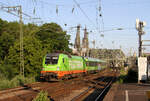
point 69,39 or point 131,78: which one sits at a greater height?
point 69,39

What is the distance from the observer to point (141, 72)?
2066 centimetres

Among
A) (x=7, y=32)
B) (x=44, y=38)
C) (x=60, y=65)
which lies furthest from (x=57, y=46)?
(x=60, y=65)

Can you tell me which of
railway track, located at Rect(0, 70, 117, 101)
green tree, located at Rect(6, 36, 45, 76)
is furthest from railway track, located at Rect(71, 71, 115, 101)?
green tree, located at Rect(6, 36, 45, 76)

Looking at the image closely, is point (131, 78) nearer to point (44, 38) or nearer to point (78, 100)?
point (78, 100)

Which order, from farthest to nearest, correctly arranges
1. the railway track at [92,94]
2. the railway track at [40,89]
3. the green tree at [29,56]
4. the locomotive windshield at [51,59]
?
the green tree at [29,56] → the locomotive windshield at [51,59] → the railway track at [92,94] → the railway track at [40,89]

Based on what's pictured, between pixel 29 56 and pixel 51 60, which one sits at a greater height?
pixel 29 56

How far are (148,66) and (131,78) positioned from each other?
350cm

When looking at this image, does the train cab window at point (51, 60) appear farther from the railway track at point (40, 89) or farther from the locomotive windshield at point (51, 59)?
the railway track at point (40, 89)

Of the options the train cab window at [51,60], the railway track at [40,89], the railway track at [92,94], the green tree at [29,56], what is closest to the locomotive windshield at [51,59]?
the train cab window at [51,60]

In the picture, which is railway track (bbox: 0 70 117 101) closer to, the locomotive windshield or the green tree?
the locomotive windshield

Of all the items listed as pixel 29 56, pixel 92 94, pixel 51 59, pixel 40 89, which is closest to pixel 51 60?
pixel 51 59

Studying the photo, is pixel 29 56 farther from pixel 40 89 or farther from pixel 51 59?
pixel 40 89

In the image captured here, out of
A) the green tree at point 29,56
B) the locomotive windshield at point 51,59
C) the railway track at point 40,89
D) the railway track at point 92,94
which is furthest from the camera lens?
the green tree at point 29,56

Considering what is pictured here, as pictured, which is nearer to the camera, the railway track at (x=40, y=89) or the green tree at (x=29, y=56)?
the railway track at (x=40, y=89)
